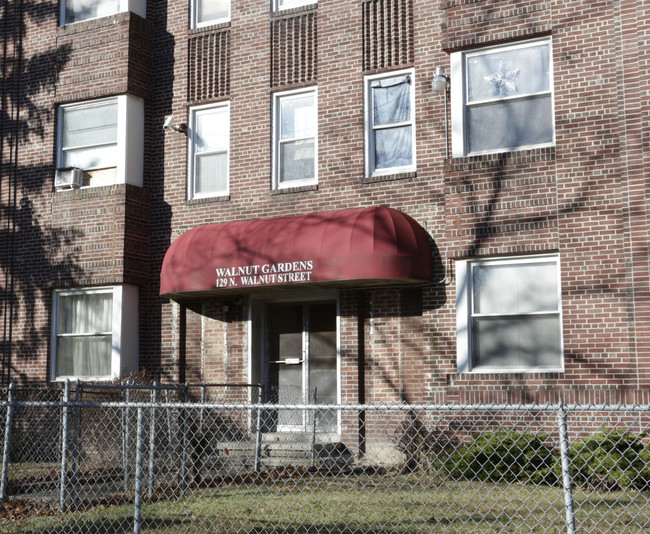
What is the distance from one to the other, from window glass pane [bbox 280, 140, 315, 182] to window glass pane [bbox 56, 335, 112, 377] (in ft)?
15.4

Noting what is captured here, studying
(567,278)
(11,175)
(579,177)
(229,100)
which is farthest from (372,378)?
(11,175)

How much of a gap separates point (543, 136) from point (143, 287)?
8125mm

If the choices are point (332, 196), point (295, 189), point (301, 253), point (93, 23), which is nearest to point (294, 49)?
point (295, 189)

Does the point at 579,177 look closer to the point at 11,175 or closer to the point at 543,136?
the point at 543,136

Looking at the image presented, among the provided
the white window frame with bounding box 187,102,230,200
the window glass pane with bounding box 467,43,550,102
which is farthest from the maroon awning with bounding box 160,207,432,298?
the window glass pane with bounding box 467,43,550,102

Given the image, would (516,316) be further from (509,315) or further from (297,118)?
(297,118)

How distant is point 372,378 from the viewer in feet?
48.0

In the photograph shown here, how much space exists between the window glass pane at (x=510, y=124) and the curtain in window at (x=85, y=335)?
775 cm

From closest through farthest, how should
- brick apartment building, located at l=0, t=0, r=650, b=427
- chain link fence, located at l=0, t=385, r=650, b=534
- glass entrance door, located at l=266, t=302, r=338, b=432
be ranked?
chain link fence, located at l=0, t=385, r=650, b=534
brick apartment building, located at l=0, t=0, r=650, b=427
glass entrance door, located at l=266, t=302, r=338, b=432

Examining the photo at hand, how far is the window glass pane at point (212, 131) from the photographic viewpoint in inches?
659

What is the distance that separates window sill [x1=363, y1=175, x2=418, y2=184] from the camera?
1468 cm

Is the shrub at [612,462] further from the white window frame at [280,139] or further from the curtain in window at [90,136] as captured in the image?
the curtain in window at [90,136]

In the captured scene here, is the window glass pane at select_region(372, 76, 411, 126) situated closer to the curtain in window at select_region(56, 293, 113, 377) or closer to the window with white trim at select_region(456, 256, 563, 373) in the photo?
the window with white trim at select_region(456, 256, 563, 373)

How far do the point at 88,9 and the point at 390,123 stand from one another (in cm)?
722
